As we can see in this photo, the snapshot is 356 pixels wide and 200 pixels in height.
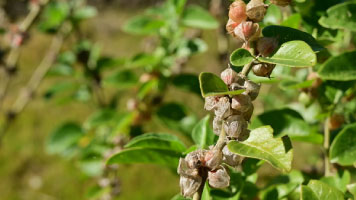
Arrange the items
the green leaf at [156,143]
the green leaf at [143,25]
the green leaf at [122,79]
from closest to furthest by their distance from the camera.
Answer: the green leaf at [156,143] → the green leaf at [143,25] → the green leaf at [122,79]

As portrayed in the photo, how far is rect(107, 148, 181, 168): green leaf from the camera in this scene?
2.10 feet

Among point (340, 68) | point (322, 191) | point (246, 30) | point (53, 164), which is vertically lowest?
point (53, 164)

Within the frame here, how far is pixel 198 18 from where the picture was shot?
3.99 ft

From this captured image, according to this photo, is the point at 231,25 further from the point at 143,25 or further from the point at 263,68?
the point at 143,25

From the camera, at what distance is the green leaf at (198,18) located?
1.19 meters

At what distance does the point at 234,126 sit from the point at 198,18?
75 centimetres

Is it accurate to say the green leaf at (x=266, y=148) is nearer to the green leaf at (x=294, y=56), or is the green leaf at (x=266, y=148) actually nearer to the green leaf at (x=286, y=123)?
the green leaf at (x=294, y=56)

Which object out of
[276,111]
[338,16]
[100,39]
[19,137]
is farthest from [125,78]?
[100,39]

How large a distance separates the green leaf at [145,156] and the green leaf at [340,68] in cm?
26

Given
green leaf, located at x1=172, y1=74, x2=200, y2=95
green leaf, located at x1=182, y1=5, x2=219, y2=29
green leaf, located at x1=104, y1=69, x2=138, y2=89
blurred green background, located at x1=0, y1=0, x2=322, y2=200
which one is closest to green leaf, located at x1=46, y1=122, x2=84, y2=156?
green leaf, located at x1=104, y1=69, x2=138, y2=89

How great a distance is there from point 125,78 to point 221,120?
84 centimetres

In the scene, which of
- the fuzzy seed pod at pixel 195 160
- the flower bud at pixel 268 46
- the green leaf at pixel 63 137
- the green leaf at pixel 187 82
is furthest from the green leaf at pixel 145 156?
the green leaf at pixel 63 137

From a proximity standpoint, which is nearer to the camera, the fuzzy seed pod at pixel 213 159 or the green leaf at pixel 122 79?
the fuzzy seed pod at pixel 213 159

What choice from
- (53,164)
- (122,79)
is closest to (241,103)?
(122,79)
